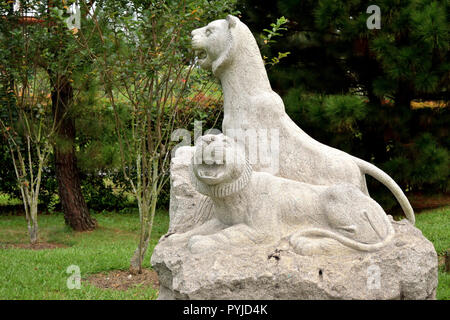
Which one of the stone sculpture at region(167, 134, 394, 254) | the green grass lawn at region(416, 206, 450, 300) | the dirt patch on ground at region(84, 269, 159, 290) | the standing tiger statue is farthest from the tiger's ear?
the green grass lawn at region(416, 206, 450, 300)

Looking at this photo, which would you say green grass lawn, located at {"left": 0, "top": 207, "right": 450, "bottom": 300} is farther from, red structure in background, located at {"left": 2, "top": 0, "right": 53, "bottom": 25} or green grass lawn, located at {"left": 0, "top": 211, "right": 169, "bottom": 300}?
red structure in background, located at {"left": 2, "top": 0, "right": 53, "bottom": 25}

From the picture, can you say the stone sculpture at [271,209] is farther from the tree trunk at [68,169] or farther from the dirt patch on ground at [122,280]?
the tree trunk at [68,169]

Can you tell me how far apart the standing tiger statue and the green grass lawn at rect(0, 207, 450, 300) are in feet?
5.97

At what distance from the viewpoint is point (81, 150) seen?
899 cm

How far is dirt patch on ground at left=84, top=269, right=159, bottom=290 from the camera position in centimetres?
504

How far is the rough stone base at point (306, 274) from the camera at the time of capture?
2785 mm

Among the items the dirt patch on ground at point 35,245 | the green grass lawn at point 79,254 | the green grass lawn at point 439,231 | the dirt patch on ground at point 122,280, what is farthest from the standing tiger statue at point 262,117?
the dirt patch on ground at point 35,245

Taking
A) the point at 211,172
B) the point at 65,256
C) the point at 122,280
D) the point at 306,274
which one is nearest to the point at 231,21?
the point at 211,172

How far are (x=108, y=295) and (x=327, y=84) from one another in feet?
14.2

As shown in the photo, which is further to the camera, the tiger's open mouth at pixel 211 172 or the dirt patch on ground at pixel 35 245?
the dirt patch on ground at pixel 35 245

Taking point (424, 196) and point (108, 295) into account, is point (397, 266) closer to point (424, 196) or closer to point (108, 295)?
point (108, 295)

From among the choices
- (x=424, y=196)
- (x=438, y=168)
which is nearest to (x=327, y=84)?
(x=438, y=168)

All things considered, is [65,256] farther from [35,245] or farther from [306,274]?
[306,274]

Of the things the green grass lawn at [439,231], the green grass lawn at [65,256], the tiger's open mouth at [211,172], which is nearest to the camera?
the tiger's open mouth at [211,172]
